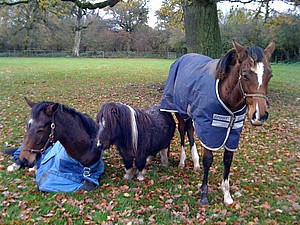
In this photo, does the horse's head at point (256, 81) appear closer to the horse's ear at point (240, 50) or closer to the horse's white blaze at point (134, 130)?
the horse's ear at point (240, 50)

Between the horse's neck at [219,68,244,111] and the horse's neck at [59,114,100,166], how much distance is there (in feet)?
7.03

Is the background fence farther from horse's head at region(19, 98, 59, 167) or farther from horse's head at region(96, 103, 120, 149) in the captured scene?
horse's head at region(19, 98, 59, 167)

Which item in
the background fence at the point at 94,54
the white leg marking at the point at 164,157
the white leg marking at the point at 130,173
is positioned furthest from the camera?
the background fence at the point at 94,54

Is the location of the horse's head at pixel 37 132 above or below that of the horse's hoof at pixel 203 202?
above

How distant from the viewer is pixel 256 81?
10.2ft

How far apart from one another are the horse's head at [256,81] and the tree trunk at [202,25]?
797 cm

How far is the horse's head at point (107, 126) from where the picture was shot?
4.09 metres

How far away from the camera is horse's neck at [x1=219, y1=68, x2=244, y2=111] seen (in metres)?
3.44

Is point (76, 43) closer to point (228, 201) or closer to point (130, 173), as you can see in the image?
point (130, 173)

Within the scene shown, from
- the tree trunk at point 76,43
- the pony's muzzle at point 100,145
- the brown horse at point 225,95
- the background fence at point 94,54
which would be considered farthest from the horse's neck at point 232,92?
the tree trunk at point 76,43

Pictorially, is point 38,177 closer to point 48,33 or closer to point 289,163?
point 289,163

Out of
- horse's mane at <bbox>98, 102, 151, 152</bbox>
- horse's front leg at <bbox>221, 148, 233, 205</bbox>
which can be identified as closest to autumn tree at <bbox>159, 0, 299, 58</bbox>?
horse's mane at <bbox>98, 102, 151, 152</bbox>

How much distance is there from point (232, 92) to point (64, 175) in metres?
2.78

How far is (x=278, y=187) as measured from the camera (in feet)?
15.4
